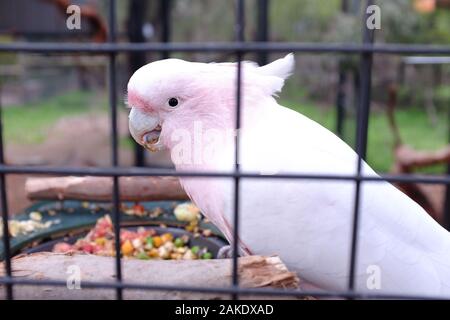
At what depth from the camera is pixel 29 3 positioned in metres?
4.73

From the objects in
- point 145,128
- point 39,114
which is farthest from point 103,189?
point 39,114

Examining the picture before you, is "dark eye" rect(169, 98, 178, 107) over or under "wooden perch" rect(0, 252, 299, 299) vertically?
over

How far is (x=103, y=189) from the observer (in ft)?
4.99

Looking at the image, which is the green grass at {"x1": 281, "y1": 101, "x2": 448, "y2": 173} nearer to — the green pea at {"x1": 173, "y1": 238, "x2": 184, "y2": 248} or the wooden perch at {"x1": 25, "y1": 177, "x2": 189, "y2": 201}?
the wooden perch at {"x1": 25, "y1": 177, "x2": 189, "y2": 201}

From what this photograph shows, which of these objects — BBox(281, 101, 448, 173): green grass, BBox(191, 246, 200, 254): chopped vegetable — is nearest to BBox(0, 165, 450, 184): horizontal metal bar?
BBox(191, 246, 200, 254): chopped vegetable

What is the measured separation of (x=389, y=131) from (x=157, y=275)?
5306 millimetres

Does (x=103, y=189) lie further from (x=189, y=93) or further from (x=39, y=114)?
(x=39, y=114)

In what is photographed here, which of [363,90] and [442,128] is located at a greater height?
[363,90]

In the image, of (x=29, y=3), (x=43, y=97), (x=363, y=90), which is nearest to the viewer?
(x=363, y=90)

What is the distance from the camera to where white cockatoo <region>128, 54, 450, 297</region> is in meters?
0.93

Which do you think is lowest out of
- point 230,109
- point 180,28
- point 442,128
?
point 442,128
